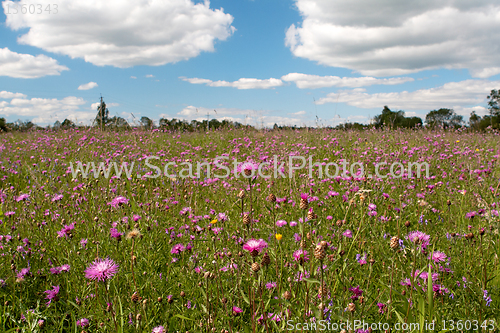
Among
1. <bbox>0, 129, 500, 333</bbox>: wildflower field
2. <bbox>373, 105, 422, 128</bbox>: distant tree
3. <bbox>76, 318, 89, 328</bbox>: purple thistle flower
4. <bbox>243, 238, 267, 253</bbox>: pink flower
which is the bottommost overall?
<bbox>76, 318, 89, 328</bbox>: purple thistle flower

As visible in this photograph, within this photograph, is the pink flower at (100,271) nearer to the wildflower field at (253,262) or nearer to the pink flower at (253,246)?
the wildflower field at (253,262)

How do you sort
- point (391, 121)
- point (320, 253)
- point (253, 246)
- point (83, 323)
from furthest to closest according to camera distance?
1. point (391, 121)
2. point (83, 323)
3. point (253, 246)
4. point (320, 253)

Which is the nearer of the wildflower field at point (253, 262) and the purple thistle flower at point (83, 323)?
the wildflower field at point (253, 262)

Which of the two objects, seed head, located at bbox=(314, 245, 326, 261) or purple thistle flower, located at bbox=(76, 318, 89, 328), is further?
purple thistle flower, located at bbox=(76, 318, 89, 328)

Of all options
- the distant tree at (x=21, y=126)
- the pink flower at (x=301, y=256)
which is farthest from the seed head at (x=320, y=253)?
the distant tree at (x=21, y=126)

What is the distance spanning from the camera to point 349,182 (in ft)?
12.5

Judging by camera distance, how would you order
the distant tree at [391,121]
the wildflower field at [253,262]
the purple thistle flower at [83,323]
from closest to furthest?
the wildflower field at [253,262]
the purple thistle flower at [83,323]
the distant tree at [391,121]

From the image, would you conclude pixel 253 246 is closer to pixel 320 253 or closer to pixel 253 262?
pixel 253 262

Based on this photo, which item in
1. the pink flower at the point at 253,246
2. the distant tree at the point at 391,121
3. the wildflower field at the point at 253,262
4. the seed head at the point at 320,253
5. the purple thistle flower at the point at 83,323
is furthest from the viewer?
the distant tree at the point at 391,121

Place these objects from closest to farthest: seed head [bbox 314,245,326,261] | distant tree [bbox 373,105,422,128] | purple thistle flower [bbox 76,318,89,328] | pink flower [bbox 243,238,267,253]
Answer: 1. seed head [bbox 314,245,326,261]
2. pink flower [bbox 243,238,267,253]
3. purple thistle flower [bbox 76,318,89,328]
4. distant tree [bbox 373,105,422,128]

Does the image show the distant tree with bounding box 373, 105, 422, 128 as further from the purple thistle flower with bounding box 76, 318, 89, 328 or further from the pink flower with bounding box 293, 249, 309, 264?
the purple thistle flower with bounding box 76, 318, 89, 328

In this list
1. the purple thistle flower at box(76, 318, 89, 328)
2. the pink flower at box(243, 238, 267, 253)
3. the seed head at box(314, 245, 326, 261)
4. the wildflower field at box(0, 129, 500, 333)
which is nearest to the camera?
the seed head at box(314, 245, 326, 261)

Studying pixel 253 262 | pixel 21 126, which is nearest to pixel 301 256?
pixel 253 262

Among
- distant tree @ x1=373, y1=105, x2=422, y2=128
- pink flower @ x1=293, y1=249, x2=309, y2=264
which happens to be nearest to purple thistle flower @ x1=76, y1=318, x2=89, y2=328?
pink flower @ x1=293, y1=249, x2=309, y2=264
